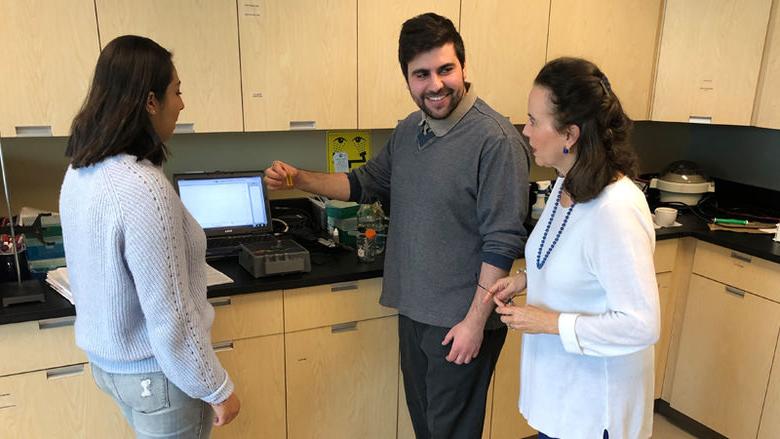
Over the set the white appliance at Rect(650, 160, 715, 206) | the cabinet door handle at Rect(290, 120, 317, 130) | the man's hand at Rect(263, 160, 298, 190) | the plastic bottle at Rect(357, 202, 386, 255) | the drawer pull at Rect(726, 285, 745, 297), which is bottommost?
the drawer pull at Rect(726, 285, 745, 297)

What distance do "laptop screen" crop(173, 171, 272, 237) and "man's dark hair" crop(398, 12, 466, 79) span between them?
0.89 metres

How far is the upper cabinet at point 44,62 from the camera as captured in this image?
1.75 m

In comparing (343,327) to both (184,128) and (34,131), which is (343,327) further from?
(34,131)

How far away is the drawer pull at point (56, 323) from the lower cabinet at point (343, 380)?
0.65 m

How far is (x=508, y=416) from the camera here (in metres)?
2.38

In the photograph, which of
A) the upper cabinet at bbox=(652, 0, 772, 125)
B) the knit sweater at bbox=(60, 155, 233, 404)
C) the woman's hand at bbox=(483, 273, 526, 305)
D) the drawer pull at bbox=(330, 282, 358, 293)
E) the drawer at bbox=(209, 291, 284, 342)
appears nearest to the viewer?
the knit sweater at bbox=(60, 155, 233, 404)

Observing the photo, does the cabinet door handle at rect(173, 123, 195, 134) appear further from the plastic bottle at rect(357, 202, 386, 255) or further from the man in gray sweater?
the plastic bottle at rect(357, 202, 386, 255)

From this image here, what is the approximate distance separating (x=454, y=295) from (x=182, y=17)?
1250 mm

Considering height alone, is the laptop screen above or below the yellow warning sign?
below

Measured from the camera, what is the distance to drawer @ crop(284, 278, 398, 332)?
1951 mm

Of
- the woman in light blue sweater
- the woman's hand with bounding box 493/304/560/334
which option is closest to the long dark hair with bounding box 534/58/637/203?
the woman's hand with bounding box 493/304/560/334

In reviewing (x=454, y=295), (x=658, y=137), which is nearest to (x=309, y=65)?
(x=454, y=295)

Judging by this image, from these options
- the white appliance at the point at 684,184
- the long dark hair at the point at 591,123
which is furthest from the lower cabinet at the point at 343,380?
the white appliance at the point at 684,184

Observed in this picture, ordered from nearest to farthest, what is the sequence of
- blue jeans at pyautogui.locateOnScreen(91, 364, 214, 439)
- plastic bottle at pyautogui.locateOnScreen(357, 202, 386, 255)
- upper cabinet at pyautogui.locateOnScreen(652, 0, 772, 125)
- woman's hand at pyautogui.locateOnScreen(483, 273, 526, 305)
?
1. blue jeans at pyautogui.locateOnScreen(91, 364, 214, 439)
2. woman's hand at pyautogui.locateOnScreen(483, 273, 526, 305)
3. plastic bottle at pyautogui.locateOnScreen(357, 202, 386, 255)
4. upper cabinet at pyautogui.locateOnScreen(652, 0, 772, 125)
